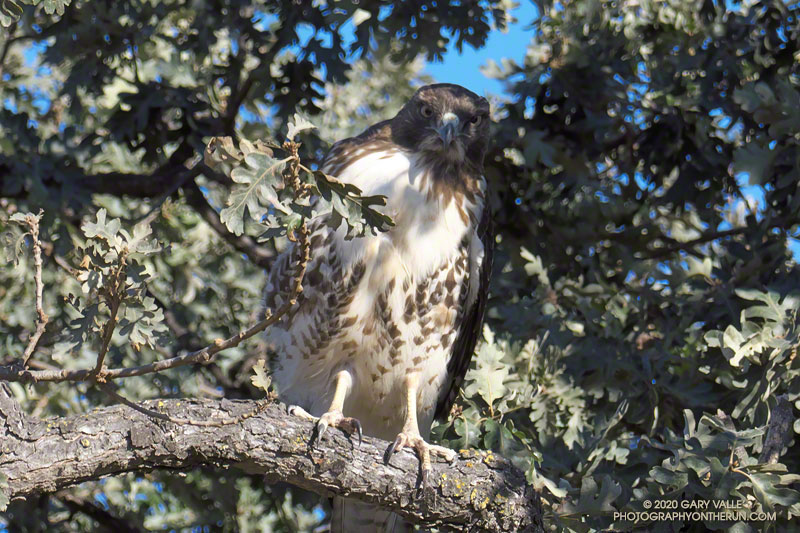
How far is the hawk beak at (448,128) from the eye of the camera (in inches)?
148

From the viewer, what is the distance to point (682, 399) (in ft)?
12.2

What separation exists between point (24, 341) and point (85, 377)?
2.52 m

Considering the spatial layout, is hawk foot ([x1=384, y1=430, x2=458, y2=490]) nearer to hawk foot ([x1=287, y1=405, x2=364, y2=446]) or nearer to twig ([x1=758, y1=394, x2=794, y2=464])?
hawk foot ([x1=287, y1=405, x2=364, y2=446])

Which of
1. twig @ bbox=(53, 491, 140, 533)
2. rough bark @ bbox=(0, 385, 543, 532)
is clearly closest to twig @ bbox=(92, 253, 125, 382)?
rough bark @ bbox=(0, 385, 543, 532)

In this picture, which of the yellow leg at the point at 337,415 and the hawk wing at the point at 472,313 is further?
the hawk wing at the point at 472,313

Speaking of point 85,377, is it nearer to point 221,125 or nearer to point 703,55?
point 221,125

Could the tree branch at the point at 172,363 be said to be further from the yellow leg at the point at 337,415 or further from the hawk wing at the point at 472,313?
the hawk wing at the point at 472,313

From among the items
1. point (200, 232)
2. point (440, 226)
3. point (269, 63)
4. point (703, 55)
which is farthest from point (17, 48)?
point (703, 55)

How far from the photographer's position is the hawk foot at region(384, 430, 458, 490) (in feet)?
10.3

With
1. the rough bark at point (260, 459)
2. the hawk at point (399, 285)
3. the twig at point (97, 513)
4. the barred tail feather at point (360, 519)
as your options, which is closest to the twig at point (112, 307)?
the rough bark at point (260, 459)

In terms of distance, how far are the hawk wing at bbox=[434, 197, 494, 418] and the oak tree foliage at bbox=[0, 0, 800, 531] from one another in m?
0.08

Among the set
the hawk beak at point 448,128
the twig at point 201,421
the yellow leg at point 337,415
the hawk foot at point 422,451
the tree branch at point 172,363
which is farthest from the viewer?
the hawk beak at point 448,128

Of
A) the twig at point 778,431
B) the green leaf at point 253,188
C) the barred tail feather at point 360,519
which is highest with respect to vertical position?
the twig at point 778,431

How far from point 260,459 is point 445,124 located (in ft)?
5.21
